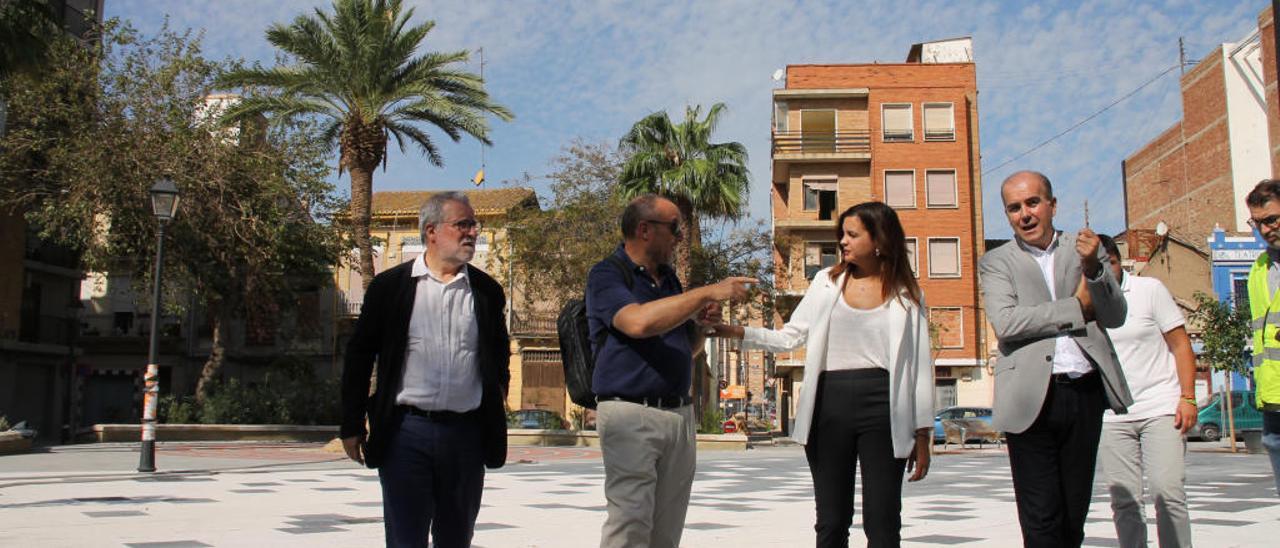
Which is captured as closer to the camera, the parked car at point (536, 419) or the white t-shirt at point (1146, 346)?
the white t-shirt at point (1146, 346)

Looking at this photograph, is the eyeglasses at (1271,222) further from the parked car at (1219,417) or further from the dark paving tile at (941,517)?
the parked car at (1219,417)

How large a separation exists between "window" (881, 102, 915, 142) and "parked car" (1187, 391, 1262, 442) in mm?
17222

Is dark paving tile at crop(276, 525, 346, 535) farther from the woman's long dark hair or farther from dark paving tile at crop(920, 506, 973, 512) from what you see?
dark paving tile at crop(920, 506, 973, 512)

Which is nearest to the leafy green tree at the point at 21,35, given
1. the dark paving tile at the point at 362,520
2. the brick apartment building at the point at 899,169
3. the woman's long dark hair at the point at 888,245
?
the dark paving tile at the point at 362,520

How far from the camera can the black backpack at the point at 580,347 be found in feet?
14.3

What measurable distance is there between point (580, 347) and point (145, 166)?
2650cm

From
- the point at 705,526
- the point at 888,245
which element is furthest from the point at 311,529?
the point at 888,245

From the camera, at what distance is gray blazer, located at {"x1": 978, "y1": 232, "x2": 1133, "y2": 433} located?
13.8 ft

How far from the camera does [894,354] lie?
4.30 metres

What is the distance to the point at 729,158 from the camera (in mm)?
34688

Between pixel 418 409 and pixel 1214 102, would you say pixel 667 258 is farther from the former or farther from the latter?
pixel 1214 102

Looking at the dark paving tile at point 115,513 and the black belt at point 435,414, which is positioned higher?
the black belt at point 435,414

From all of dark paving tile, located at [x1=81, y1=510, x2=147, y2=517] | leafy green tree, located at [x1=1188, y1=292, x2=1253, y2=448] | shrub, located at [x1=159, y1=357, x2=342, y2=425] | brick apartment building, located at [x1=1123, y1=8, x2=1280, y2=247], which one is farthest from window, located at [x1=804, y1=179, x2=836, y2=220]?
dark paving tile, located at [x1=81, y1=510, x2=147, y2=517]

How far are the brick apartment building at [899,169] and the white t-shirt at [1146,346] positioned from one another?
3965 centimetres
